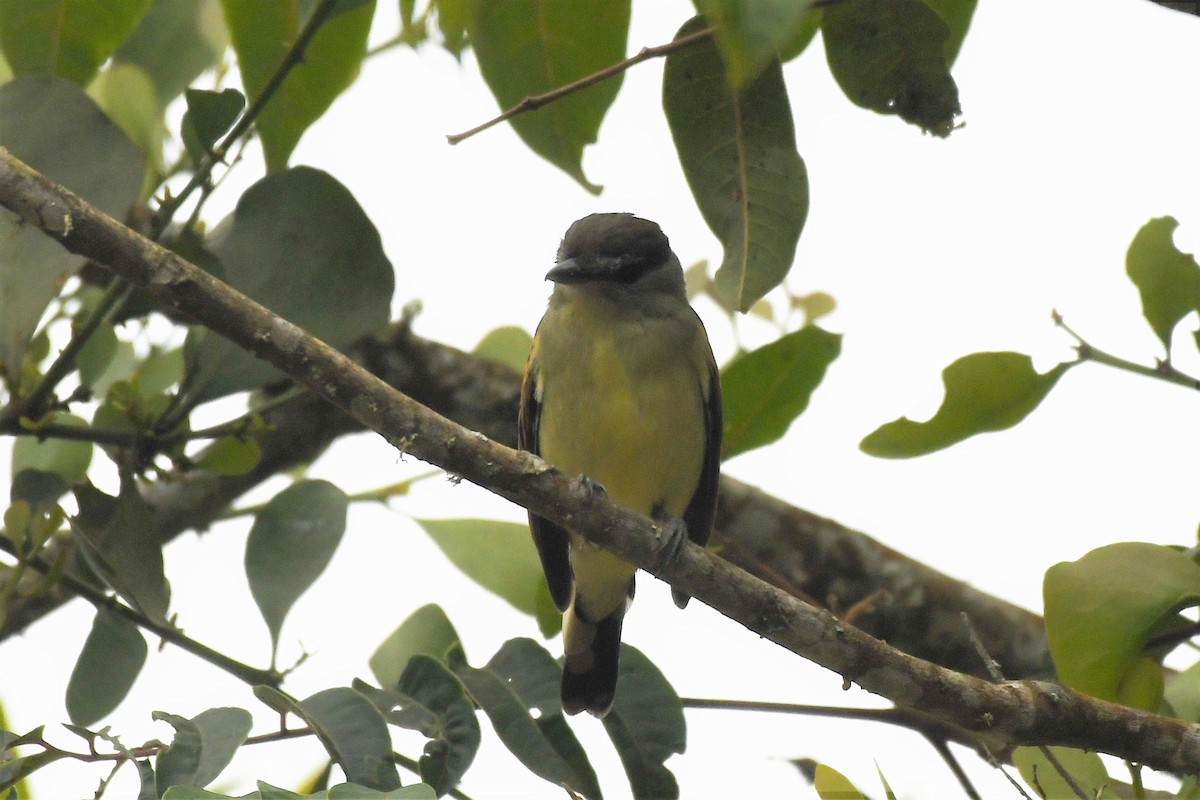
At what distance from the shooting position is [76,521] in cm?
276

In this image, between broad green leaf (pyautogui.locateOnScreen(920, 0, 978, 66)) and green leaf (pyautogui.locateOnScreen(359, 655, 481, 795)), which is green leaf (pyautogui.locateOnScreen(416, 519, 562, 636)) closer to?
green leaf (pyautogui.locateOnScreen(359, 655, 481, 795))

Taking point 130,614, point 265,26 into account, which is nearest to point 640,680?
point 130,614

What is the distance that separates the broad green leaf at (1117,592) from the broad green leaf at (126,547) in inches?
71.8

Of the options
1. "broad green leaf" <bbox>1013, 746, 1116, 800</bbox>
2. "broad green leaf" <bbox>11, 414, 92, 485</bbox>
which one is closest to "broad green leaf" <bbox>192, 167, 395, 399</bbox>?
"broad green leaf" <bbox>11, 414, 92, 485</bbox>

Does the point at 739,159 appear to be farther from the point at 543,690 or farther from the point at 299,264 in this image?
the point at 543,690

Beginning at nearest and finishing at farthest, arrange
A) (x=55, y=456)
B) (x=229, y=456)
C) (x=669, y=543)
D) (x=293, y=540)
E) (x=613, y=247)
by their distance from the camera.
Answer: (x=669, y=543)
(x=293, y=540)
(x=229, y=456)
(x=55, y=456)
(x=613, y=247)

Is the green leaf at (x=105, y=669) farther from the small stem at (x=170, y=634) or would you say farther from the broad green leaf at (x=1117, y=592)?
the broad green leaf at (x=1117, y=592)

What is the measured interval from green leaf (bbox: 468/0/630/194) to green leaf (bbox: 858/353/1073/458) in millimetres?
882

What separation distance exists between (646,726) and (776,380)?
945 millimetres

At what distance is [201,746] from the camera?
84.1 inches

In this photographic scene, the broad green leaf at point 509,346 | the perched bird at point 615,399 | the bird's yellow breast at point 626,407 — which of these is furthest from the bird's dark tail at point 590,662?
the broad green leaf at point 509,346

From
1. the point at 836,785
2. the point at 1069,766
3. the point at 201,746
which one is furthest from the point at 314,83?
the point at 1069,766

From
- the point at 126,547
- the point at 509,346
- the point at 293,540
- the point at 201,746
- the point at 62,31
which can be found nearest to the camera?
the point at 201,746

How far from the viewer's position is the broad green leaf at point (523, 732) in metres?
2.60
